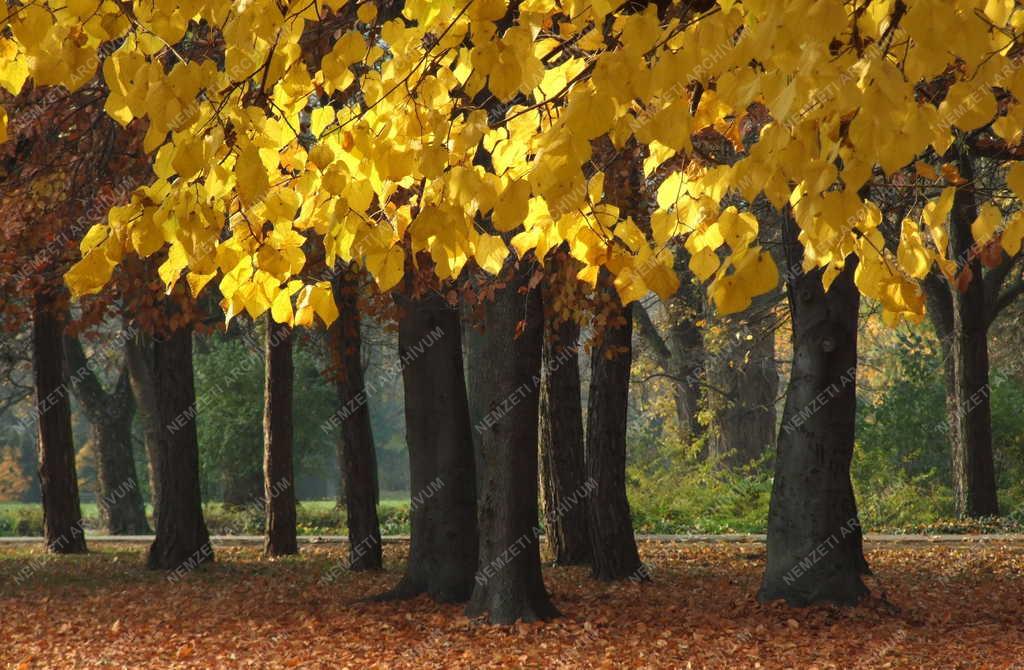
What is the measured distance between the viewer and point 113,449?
26938 millimetres

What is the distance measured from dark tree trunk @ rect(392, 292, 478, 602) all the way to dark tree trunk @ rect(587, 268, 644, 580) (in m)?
1.69

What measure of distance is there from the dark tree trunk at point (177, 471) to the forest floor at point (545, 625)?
1119mm

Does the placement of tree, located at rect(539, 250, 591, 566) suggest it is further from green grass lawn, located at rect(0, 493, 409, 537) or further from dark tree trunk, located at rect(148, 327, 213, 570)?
green grass lawn, located at rect(0, 493, 409, 537)

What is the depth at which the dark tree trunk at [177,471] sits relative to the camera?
14.4m

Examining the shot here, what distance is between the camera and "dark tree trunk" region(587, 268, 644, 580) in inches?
460

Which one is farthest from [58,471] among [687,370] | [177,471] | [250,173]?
[250,173]

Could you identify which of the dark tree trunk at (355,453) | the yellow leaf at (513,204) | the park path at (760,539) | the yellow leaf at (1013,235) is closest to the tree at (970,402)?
the park path at (760,539)

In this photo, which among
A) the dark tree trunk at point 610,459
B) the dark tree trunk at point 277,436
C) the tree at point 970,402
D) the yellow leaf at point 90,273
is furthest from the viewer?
the tree at point 970,402

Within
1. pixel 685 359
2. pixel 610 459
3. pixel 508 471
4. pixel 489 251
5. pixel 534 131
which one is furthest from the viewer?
pixel 685 359

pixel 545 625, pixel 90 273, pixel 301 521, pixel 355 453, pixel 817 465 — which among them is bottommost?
pixel 545 625

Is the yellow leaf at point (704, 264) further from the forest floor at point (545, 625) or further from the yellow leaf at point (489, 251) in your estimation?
the forest floor at point (545, 625)

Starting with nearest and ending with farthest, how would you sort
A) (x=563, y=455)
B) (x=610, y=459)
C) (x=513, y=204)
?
(x=513, y=204) < (x=610, y=459) < (x=563, y=455)

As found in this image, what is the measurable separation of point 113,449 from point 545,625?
2057 cm

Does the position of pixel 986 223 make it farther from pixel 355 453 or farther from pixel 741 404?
pixel 741 404
